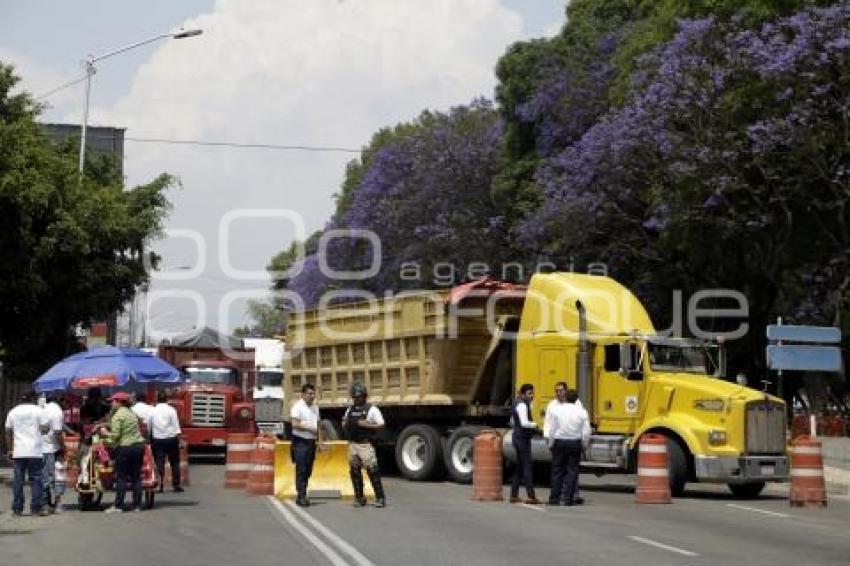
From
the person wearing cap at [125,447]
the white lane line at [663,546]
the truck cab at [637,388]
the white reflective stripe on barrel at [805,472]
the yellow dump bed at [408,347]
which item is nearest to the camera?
the white lane line at [663,546]

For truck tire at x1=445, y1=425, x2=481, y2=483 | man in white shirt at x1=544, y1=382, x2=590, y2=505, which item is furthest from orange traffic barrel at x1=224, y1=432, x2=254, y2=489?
man in white shirt at x1=544, y1=382, x2=590, y2=505

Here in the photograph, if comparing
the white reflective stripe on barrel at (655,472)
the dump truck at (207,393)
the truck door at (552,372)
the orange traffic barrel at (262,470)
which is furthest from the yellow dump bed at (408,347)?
the white reflective stripe on barrel at (655,472)

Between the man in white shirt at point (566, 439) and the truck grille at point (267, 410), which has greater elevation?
the truck grille at point (267, 410)

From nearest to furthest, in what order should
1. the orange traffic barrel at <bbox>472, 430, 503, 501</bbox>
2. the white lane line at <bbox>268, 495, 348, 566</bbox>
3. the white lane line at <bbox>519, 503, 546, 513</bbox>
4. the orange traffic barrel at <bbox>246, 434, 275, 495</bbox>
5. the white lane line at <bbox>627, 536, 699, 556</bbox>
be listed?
the white lane line at <bbox>268, 495, 348, 566</bbox> < the white lane line at <bbox>627, 536, 699, 556</bbox> < the white lane line at <bbox>519, 503, 546, 513</bbox> < the orange traffic barrel at <bbox>472, 430, 503, 501</bbox> < the orange traffic barrel at <bbox>246, 434, 275, 495</bbox>

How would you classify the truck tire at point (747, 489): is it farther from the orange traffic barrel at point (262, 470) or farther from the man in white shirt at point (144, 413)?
the man in white shirt at point (144, 413)

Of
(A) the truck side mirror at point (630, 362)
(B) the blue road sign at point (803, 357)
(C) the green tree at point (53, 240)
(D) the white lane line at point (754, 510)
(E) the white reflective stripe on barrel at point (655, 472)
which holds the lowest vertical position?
(D) the white lane line at point (754, 510)

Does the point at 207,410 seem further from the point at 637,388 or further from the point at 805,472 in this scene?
the point at 805,472

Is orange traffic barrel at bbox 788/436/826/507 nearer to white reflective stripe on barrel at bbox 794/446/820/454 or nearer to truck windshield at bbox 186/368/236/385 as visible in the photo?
white reflective stripe on barrel at bbox 794/446/820/454

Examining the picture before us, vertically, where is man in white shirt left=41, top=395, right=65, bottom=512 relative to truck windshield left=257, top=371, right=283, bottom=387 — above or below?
below

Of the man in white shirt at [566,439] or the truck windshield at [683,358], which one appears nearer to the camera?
the man in white shirt at [566,439]

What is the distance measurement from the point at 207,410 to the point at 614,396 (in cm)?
1268

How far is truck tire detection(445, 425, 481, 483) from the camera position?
24.7 meters

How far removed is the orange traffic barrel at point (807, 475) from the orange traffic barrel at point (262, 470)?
808 centimetres

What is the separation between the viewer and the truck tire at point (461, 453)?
2467 centimetres
